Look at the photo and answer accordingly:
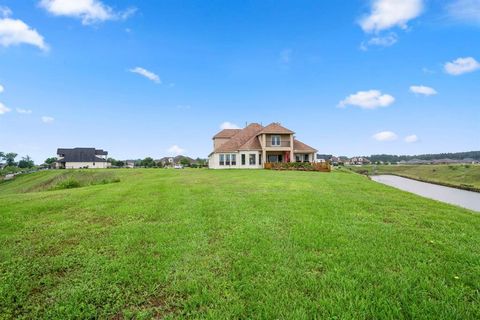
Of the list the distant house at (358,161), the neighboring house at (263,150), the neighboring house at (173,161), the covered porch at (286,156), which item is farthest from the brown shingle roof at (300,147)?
the distant house at (358,161)

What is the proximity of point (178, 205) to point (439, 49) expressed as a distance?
91.1ft

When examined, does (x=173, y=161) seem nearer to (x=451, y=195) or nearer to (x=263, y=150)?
(x=263, y=150)

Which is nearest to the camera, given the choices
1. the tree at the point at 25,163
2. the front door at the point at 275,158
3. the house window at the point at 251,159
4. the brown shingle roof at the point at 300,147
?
the house window at the point at 251,159

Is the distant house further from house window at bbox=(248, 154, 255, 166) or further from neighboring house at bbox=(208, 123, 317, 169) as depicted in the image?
house window at bbox=(248, 154, 255, 166)

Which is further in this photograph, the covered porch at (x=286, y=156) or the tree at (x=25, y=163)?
the tree at (x=25, y=163)

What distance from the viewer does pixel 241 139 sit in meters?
42.5

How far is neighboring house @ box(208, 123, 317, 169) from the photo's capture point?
127ft

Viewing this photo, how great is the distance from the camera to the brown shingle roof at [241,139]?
133ft

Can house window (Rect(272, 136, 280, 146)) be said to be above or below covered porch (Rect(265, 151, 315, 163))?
above

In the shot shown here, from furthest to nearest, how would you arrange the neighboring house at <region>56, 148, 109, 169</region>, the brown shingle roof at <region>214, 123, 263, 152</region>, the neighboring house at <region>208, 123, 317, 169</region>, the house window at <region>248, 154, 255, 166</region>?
the neighboring house at <region>56, 148, 109, 169</region> < the brown shingle roof at <region>214, 123, 263, 152</region> < the house window at <region>248, 154, 255, 166</region> < the neighboring house at <region>208, 123, 317, 169</region>

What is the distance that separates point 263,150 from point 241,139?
213 inches

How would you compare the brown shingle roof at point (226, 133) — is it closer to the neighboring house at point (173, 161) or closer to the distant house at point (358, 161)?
the neighboring house at point (173, 161)

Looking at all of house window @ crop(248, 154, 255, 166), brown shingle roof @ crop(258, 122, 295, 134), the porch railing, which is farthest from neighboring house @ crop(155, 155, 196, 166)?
brown shingle roof @ crop(258, 122, 295, 134)

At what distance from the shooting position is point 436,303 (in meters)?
2.99
